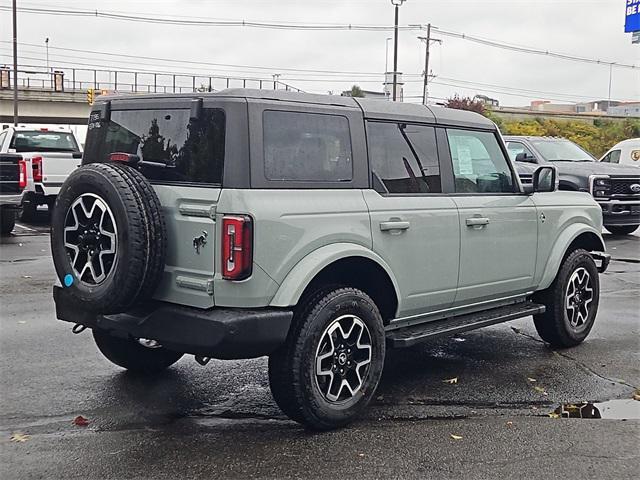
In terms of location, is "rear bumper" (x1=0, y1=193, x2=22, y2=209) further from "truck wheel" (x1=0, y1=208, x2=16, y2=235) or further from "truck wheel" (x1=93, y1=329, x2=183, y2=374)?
"truck wheel" (x1=93, y1=329, x2=183, y2=374)

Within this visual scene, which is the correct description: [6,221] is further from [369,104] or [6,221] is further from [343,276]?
[343,276]

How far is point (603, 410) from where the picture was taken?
5199 mm

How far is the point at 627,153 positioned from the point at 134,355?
61.8 ft

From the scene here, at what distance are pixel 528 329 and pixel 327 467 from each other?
13.1ft

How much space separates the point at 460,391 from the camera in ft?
18.1

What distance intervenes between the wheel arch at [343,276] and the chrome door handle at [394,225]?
0.66 ft

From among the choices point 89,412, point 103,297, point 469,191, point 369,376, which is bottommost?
point 89,412

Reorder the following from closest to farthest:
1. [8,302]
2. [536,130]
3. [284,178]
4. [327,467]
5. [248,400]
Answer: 1. [327,467]
2. [284,178]
3. [248,400]
4. [8,302]
5. [536,130]

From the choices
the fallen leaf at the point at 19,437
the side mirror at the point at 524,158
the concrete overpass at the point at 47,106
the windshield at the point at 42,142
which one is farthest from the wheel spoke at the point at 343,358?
the concrete overpass at the point at 47,106

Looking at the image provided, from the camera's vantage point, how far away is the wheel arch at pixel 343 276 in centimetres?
437

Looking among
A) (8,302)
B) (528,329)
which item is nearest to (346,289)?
(528,329)

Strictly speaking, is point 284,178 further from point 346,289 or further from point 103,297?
point 103,297

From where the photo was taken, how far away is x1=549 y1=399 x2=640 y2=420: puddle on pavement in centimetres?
507

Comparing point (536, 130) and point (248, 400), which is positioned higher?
point (536, 130)
